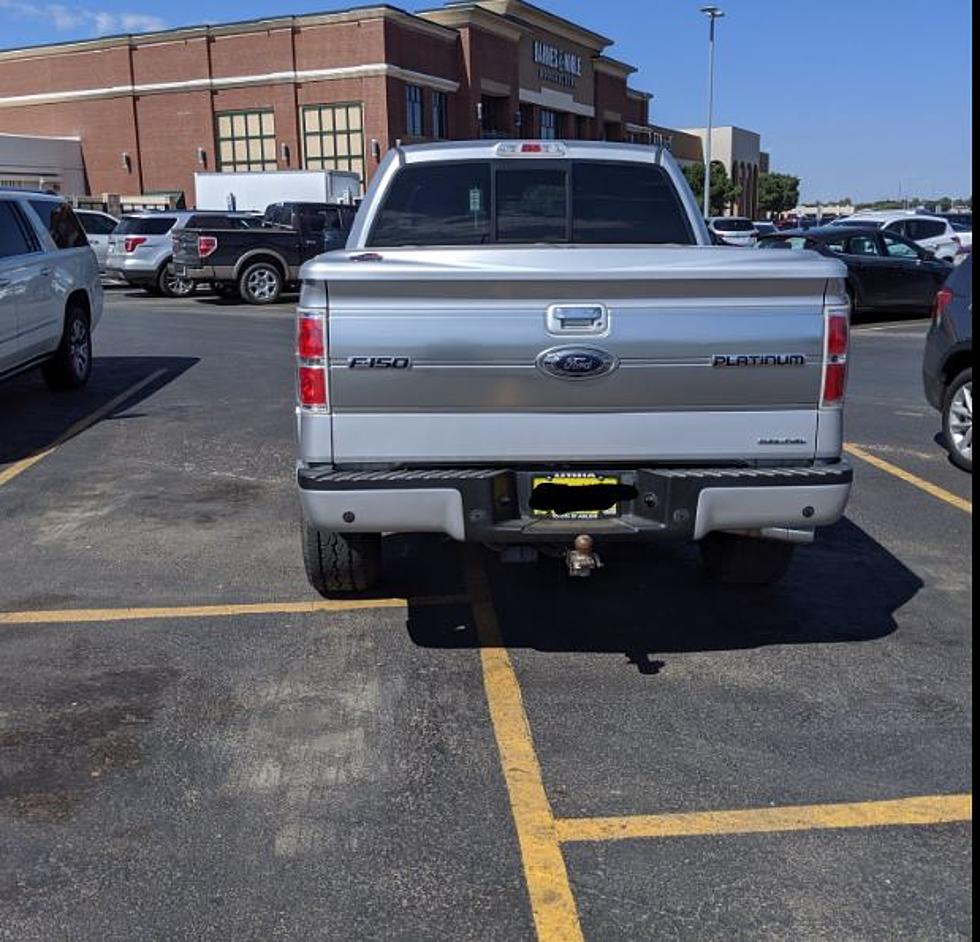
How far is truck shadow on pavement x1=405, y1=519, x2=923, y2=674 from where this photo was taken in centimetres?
480

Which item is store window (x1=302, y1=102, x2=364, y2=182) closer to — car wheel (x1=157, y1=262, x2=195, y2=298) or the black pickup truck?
car wheel (x1=157, y1=262, x2=195, y2=298)

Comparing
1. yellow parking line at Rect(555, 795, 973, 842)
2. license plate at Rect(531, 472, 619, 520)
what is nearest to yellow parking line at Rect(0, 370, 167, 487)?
license plate at Rect(531, 472, 619, 520)

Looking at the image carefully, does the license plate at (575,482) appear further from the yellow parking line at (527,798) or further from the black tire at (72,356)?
the black tire at (72,356)

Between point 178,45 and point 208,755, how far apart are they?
178 ft

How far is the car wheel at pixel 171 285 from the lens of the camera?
23531 millimetres

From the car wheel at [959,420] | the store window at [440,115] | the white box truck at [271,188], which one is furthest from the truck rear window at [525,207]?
the store window at [440,115]

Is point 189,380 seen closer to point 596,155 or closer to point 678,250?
point 596,155

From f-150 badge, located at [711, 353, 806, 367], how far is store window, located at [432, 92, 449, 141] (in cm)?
5126

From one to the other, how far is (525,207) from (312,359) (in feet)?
7.91

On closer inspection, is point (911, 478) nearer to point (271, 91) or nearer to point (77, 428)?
point (77, 428)

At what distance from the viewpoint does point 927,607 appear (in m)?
5.19

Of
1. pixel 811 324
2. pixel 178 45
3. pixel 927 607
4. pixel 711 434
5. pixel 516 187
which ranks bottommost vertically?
pixel 927 607

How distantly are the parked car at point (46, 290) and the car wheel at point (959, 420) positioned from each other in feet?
24.2

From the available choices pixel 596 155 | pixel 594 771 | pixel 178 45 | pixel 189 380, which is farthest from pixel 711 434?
pixel 178 45
